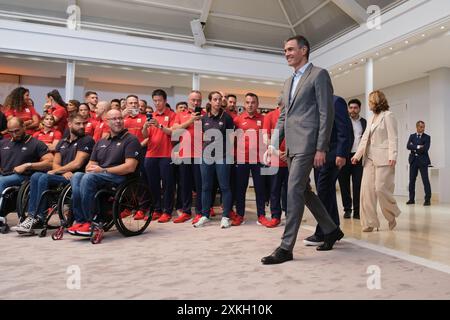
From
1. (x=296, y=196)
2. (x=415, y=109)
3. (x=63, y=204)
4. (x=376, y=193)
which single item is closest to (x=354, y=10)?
(x=415, y=109)

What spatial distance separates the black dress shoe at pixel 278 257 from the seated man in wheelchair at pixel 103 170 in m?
1.47

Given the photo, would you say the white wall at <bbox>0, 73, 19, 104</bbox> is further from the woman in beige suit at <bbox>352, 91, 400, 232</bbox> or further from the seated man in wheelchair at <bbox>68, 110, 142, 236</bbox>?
the woman in beige suit at <bbox>352, 91, 400, 232</bbox>

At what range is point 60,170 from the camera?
3.17m

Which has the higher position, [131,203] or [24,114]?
[24,114]

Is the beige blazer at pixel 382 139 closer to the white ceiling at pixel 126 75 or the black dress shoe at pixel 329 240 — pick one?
the black dress shoe at pixel 329 240

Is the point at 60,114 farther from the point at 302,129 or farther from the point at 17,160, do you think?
the point at 302,129

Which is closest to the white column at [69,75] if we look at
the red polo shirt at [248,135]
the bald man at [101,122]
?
the bald man at [101,122]

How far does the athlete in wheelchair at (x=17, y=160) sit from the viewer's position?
326 cm

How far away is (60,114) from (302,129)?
3.51 m

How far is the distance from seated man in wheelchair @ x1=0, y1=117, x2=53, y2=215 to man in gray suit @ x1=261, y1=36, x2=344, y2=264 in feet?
8.18

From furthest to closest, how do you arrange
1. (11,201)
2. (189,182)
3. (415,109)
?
(415,109) → (189,182) → (11,201)

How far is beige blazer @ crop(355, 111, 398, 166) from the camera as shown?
11.0 ft
